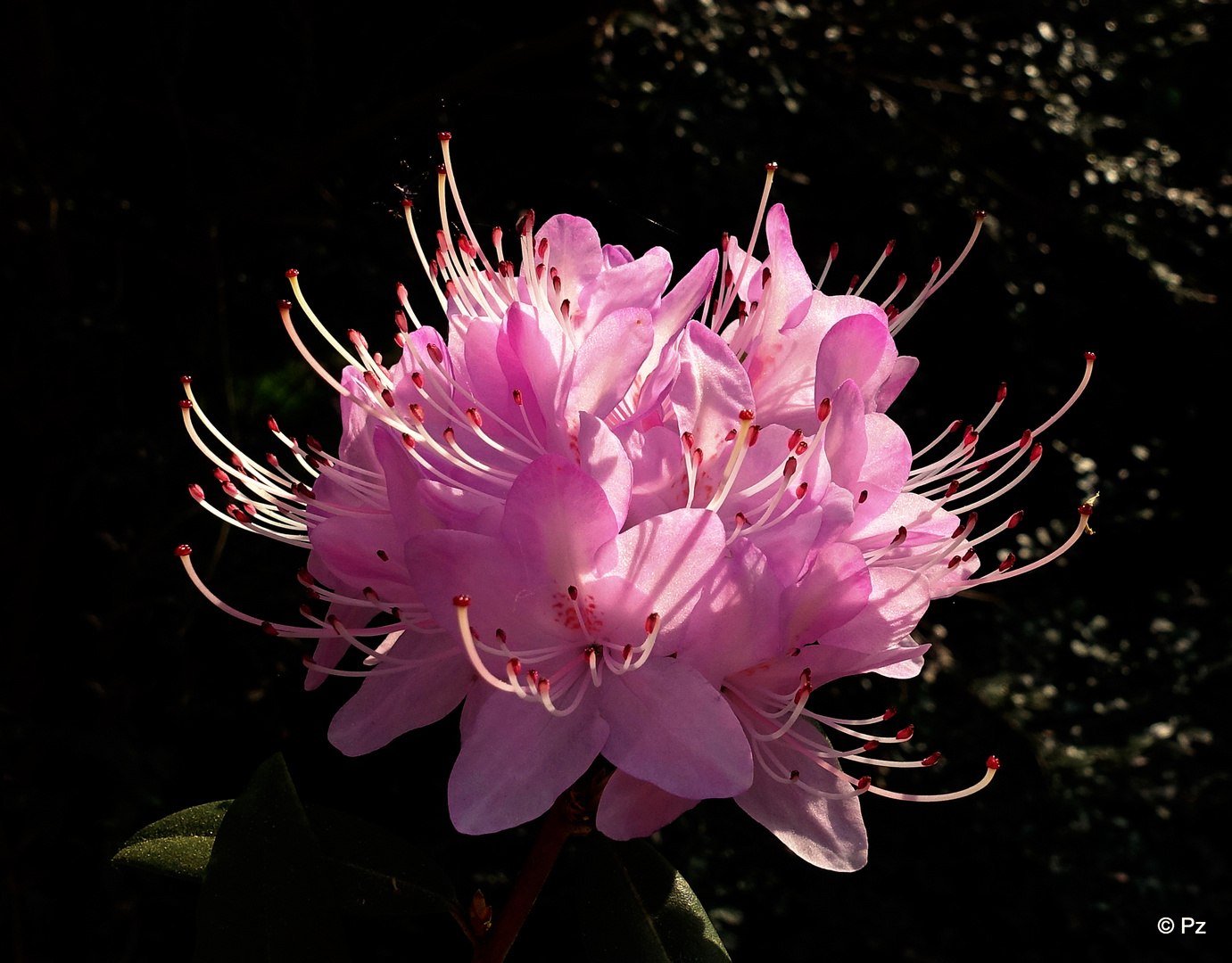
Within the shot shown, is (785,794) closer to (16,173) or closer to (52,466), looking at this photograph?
(52,466)

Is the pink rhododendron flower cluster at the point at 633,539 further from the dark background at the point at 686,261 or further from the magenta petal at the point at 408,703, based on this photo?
the dark background at the point at 686,261

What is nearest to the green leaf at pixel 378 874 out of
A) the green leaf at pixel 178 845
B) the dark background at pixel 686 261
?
the green leaf at pixel 178 845

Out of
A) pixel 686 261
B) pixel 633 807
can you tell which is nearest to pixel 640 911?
pixel 633 807

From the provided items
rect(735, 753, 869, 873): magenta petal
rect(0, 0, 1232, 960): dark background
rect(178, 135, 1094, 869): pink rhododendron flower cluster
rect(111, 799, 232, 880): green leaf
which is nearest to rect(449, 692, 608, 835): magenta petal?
rect(178, 135, 1094, 869): pink rhododendron flower cluster

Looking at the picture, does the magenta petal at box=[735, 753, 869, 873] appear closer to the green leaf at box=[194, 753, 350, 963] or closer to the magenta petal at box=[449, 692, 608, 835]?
the magenta petal at box=[449, 692, 608, 835]

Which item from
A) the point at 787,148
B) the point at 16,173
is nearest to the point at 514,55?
the point at 787,148

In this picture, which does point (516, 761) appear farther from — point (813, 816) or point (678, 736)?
point (813, 816)
